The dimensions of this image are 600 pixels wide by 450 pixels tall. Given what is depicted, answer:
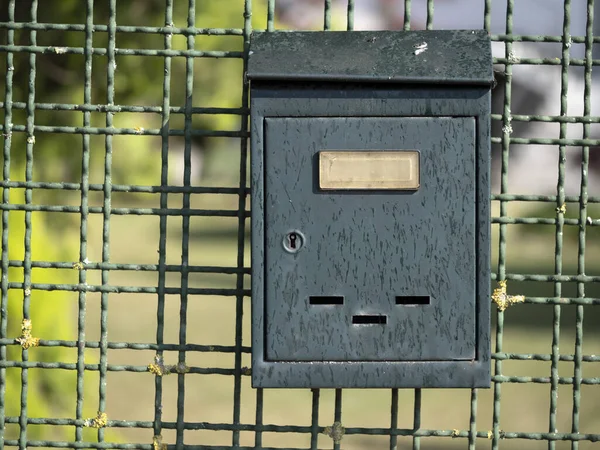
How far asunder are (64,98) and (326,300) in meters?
A: 3.04

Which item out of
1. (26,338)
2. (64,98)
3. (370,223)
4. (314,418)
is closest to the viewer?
(370,223)

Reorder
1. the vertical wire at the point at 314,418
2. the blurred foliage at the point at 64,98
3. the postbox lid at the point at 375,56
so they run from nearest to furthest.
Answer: the postbox lid at the point at 375,56 < the vertical wire at the point at 314,418 < the blurred foliage at the point at 64,98

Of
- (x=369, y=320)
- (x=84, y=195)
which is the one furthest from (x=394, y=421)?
(x=84, y=195)

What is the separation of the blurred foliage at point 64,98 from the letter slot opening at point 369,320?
179 centimetres

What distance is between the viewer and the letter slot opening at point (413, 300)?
1.82 meters

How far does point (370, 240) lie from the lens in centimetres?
182

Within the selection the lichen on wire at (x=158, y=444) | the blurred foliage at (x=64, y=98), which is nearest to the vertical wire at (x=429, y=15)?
the lichen on wire at (x=158, y=444)

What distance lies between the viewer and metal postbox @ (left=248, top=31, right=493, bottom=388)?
1800mm

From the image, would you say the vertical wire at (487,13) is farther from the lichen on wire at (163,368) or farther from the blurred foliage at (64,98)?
the blurred foliage at (64,98)

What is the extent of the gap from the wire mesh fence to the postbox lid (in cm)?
12

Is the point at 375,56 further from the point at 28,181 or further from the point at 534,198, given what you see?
the point at 28,181

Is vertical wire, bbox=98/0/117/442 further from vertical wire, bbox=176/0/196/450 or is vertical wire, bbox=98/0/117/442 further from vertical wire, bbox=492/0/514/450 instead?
vertical wire, bbox=492/0/514/450

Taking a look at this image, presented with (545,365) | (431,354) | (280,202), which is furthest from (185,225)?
(545,365)

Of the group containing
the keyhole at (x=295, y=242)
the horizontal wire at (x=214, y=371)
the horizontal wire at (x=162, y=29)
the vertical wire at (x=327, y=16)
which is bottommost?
the horizontal wire at (x=214, y=371)
